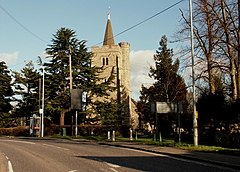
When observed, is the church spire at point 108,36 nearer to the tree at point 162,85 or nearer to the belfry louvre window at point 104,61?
the belfry louvre window at point 104,61

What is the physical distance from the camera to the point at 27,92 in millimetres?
70375

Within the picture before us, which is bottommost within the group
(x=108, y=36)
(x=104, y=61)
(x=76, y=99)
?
(x=76, y=99)

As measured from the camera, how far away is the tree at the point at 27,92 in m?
66.9

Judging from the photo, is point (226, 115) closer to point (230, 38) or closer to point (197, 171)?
point (230, 38)

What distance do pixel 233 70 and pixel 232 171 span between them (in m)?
20.5

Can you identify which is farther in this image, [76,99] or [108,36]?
[108,36]

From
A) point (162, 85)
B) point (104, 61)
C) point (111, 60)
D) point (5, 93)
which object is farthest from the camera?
point (104, 61)

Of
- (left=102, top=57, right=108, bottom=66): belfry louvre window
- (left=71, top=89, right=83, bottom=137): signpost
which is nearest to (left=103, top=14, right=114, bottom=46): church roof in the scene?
(left=102, top=57, right=108, bottom=66): belfry louvre window

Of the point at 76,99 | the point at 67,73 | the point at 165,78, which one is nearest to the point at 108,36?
the point at 165,78

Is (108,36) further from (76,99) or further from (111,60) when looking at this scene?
(76,99)

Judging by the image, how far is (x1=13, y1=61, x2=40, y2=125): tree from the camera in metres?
66.9

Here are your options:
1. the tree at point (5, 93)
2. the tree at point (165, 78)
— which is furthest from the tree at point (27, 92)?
the tree at point (165, 78)

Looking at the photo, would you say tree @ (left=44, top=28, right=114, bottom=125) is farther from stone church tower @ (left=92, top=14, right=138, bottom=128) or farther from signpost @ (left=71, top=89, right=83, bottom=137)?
stone church tower @ (left=92, top=14, right=138, bottom=128)

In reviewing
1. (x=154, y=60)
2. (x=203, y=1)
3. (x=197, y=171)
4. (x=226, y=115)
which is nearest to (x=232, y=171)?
(x=197, y=171)
